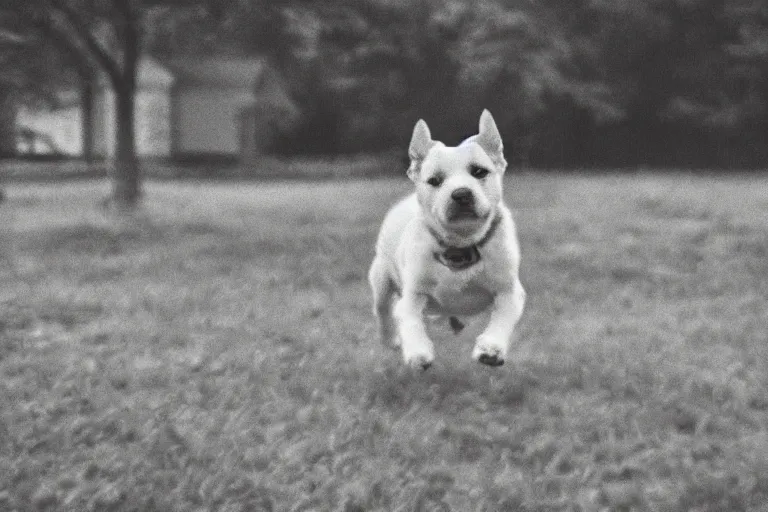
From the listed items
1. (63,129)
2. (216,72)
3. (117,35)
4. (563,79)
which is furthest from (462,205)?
(63,129)

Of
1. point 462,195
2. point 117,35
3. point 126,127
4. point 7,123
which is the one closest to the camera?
point 462,195

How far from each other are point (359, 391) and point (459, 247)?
2.09 m

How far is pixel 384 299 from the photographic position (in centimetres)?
555

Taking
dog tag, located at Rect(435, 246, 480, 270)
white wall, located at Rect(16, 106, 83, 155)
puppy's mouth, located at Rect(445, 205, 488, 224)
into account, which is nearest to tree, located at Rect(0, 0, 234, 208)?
dog tag, located at Rect(435, 246, 480, 270)

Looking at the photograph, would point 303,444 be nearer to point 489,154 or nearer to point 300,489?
point 300,489

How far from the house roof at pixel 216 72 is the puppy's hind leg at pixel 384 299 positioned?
36725mm

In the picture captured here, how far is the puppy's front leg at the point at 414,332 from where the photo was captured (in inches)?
158

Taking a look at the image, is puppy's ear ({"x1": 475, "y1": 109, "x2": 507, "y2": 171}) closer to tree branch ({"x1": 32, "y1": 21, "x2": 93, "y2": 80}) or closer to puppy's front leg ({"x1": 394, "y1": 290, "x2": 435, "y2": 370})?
puppy's front leg ({"x1": 394, "y1": 290, "x2": 435, "y2": 370})

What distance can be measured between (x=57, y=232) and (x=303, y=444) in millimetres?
11616

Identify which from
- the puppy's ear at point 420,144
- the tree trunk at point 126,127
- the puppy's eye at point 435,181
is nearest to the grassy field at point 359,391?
the puppy's eye at point 435,181

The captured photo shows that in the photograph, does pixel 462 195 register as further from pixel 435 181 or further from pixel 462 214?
pixel 435 181

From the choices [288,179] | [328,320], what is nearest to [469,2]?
[288,179]

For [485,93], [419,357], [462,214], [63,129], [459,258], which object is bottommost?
[63,129]

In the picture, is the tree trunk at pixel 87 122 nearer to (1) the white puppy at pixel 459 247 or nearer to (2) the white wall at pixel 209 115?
(2) the white wall at pixel 209 115
